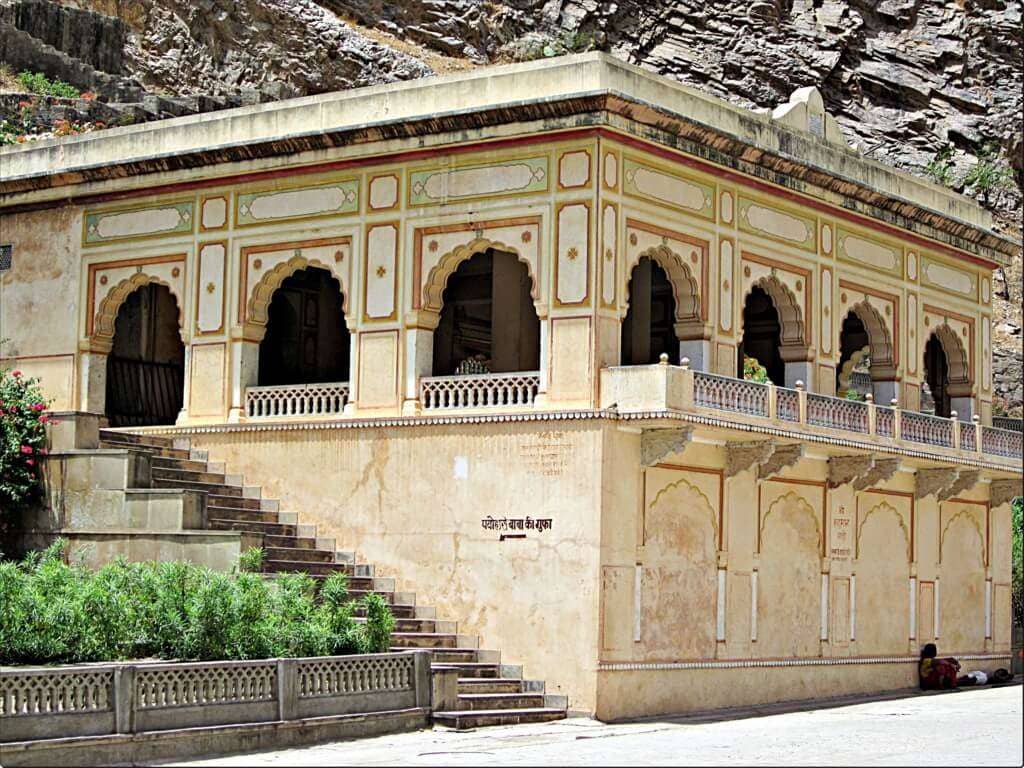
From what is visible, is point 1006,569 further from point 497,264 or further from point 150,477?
point 150,477

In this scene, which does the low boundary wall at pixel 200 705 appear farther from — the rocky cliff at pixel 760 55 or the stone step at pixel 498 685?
the rocky cliff at pixel 760 55

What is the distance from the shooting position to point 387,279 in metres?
24.0

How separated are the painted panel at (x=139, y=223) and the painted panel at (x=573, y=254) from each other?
6.06m

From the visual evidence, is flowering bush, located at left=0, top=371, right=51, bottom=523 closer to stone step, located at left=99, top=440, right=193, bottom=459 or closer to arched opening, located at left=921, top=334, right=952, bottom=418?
stone step, located at left=99, top=440, right=193, bottom=459

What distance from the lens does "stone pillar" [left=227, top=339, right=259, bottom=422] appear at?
25.1 metres

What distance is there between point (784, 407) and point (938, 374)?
8543 millimetres

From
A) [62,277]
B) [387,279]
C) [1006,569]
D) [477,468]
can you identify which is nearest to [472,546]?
[477,468]

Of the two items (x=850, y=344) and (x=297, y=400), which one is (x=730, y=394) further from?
(x=850, y=344)

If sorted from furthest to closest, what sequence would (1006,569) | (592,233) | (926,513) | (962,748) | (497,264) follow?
(1006,569)
(926,513)
(497,264)
(592,233)
(962,748)

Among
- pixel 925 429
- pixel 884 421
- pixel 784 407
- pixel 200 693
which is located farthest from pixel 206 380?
pixel 925 429

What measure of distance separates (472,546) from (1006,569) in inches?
481

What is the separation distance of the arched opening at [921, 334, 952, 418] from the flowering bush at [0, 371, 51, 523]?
49.3ft

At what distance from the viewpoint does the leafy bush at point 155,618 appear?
17.7m

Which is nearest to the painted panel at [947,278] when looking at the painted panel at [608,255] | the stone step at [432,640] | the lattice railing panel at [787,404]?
the lattice railing panel at [787,404]
